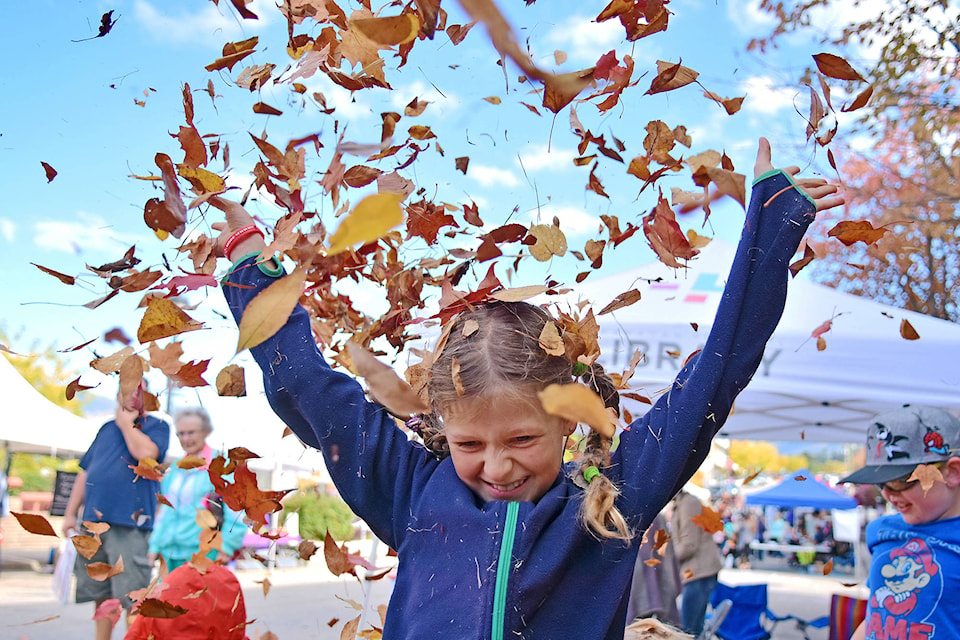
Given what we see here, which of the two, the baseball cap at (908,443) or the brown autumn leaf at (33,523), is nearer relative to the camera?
the brown autumn leaf at (33,523)

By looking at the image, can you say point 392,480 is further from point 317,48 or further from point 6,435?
point 6,435

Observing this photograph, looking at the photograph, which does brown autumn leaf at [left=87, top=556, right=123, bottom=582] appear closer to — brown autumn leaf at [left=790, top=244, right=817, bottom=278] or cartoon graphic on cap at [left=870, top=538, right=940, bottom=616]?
brown autumn leaf at [left=790, top=244, right=817, bottom=278]

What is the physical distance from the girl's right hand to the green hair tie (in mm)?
722

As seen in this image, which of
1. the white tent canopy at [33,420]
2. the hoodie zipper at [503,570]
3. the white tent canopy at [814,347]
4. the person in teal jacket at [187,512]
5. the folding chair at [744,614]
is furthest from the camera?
the white tent canopy at [33,420]

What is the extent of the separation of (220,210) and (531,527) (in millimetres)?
855

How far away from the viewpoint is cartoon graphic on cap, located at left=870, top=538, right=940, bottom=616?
2.30 m

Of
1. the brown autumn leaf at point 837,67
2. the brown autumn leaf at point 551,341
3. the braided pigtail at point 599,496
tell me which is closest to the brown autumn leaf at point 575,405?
the braided pigtail at point 599,496

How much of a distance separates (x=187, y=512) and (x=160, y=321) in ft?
11.4

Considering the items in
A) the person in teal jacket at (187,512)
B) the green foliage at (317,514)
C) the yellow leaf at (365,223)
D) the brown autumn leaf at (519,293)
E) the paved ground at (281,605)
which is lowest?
the paved ground at (281,605)

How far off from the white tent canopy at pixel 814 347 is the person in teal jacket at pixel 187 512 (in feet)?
7.75

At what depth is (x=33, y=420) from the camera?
830cm

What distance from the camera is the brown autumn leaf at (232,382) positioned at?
1.70 m

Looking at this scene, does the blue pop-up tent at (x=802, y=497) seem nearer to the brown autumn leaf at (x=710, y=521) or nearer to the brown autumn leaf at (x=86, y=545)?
the brown autumn leaf at (x=710, y=521)

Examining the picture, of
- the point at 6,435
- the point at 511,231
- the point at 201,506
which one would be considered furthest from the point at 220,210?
the point at 6,435
